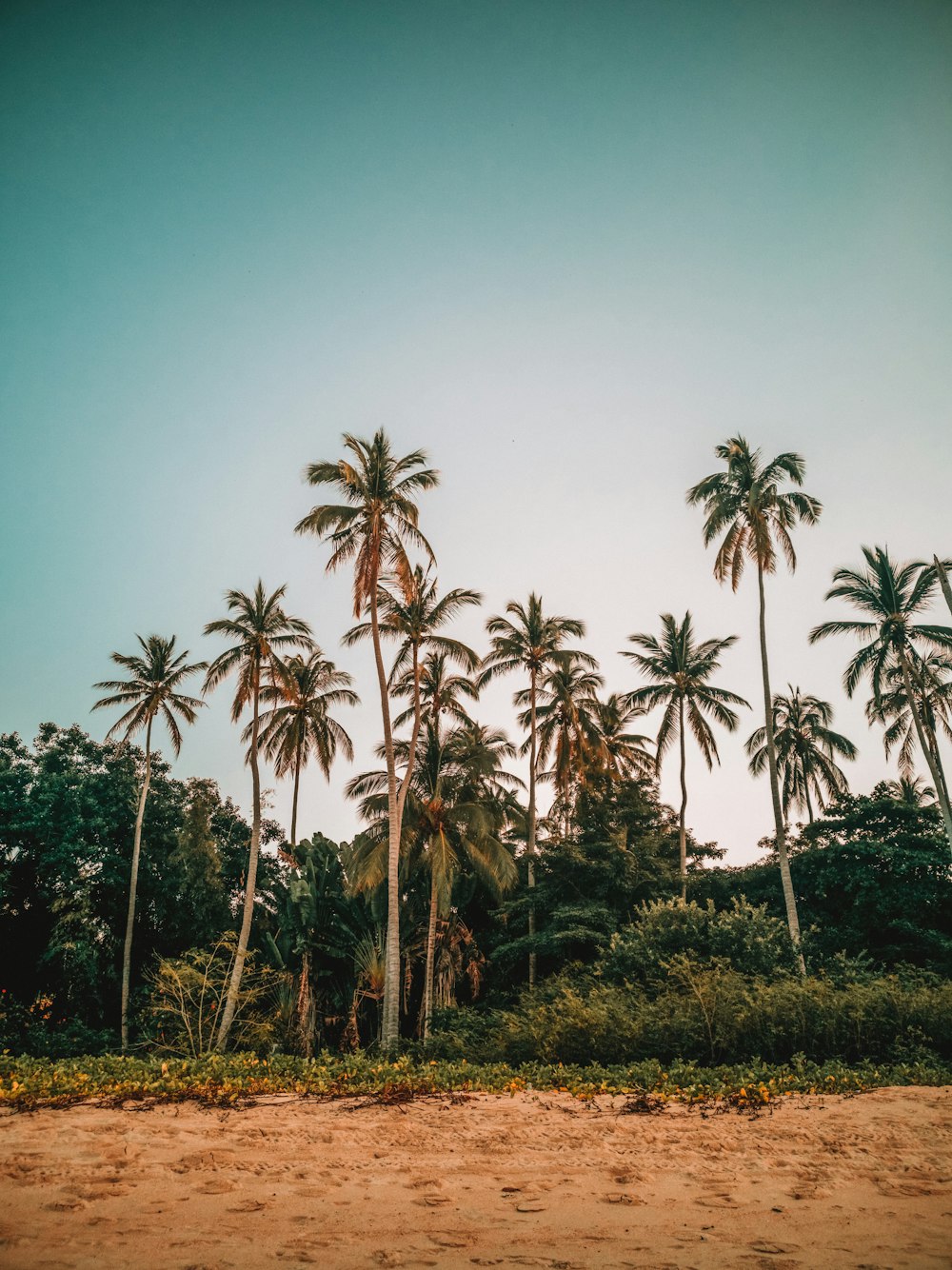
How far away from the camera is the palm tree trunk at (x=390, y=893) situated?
15.7 m

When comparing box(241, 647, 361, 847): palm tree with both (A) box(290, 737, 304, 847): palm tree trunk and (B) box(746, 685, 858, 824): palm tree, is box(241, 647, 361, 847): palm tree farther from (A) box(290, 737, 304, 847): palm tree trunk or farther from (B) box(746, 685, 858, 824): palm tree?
(B) box(746, 685, 858, 824): palm tree

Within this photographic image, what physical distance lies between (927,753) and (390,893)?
17.1 metres

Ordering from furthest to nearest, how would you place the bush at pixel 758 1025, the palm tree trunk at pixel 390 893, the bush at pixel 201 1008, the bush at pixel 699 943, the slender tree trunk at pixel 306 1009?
the slender tree trunk at pixel 306 1009
the palm tree trunk at pixel 390 893
the bush at pixel 699 943
the bush at pixel 201 1008
the bush at pixel 758 1025

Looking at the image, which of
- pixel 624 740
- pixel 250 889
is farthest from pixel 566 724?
pixel 250 889

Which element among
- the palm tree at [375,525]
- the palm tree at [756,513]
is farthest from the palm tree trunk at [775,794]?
the palm tree at [375,525]

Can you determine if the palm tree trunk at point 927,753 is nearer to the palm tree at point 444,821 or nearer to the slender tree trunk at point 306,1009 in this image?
the palm tree at point 444,821

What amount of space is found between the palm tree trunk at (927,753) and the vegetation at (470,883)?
0.16m

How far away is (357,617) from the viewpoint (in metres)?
18.1

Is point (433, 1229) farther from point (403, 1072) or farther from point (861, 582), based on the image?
point (861, 582)

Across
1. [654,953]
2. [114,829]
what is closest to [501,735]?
[654,953]

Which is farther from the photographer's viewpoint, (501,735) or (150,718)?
(150,718)

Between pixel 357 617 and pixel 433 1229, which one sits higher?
pixel 357 617

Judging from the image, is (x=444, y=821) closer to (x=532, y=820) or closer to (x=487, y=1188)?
(x=532, y=820)

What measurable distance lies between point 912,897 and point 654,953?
10530mm
